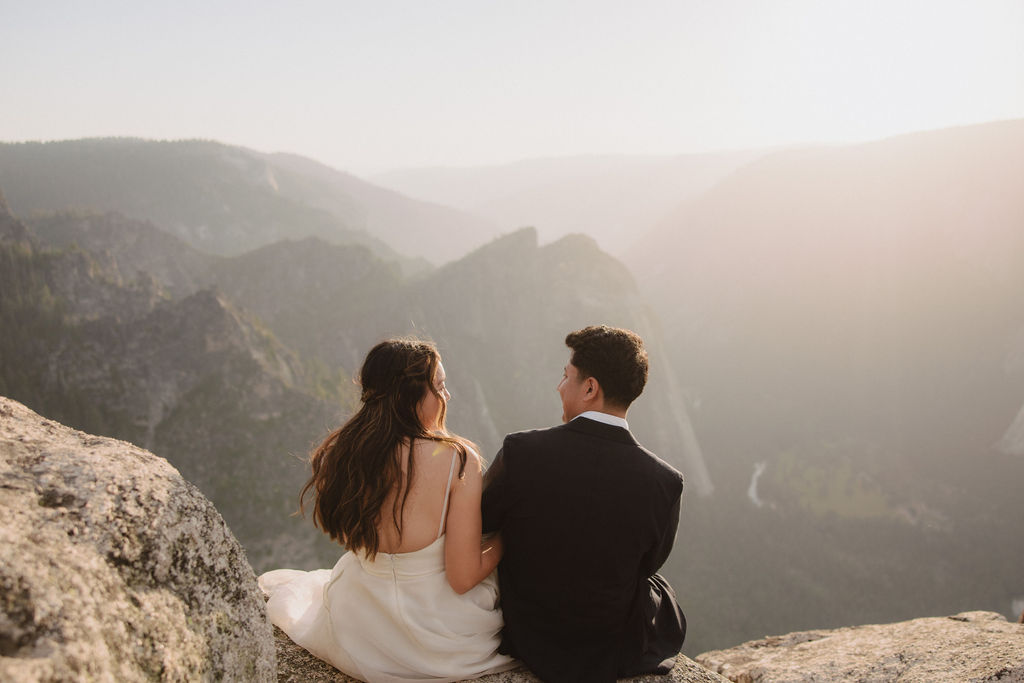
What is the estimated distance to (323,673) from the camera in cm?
352

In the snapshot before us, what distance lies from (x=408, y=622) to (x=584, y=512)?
3.99 feet

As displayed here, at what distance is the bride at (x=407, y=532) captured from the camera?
308cm

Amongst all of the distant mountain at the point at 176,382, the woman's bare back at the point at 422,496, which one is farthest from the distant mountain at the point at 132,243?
the woman's bare back at the point at 422,496

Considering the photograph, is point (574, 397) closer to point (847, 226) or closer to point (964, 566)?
point (964, 566)

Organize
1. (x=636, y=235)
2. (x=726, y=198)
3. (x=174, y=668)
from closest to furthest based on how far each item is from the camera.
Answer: (x=174, y=668) < (x=726, y=198) < (x=636, y=235)

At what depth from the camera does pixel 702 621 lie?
3366 centimetres

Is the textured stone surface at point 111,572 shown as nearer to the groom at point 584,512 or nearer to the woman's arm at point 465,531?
the woman's arm at point 465,531

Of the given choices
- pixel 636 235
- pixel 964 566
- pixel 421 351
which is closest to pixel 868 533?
pixel 964 566

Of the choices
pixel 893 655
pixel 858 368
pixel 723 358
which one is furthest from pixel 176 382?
pixel 858 368

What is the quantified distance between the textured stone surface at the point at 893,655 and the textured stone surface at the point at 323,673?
1.45 metres

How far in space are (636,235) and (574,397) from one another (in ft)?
574

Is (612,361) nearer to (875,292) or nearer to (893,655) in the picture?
(893,655)

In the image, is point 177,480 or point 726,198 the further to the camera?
point 726,198

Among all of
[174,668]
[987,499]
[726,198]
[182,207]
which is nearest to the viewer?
[174,668]
